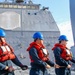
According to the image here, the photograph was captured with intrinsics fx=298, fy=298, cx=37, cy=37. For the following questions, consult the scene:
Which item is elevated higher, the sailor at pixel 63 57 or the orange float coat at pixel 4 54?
the orange float coat at pixel 4 54

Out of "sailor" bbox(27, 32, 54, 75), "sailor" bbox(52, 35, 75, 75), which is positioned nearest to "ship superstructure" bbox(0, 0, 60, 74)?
"sailor" bbox(52, 35, 75, 75)

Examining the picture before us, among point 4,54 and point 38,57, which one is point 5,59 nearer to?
point 4,54

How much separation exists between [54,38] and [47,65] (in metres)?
17.9

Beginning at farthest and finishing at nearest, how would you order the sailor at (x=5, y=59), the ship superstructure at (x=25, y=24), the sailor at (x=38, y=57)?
the ship superstructure at (x=25, y=24)
the sailor at (x=38, y=57)
the sailor at (x=5, y=59)

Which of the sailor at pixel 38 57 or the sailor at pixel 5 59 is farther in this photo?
the sailor at pixel 38 57

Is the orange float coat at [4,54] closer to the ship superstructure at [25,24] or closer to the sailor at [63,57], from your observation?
the sailor at [63,57]

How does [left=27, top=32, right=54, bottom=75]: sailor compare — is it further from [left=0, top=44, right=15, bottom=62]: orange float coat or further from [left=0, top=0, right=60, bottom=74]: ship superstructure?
[left=0, top=0, right=60, bottom=74]: ship superstructure

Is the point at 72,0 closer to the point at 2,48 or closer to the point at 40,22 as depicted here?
the point at 40,22

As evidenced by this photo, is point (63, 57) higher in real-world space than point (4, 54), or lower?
lower

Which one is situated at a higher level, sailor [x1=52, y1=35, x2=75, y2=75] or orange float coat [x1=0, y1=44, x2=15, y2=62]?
orange float coat [x1=0, y1=44, x2=15, y2=62]

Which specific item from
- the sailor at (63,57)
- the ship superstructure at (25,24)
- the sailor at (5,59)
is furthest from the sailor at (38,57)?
the ship superstructure at (25,24)

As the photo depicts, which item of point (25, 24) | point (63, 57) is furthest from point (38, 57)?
point (25, 24)

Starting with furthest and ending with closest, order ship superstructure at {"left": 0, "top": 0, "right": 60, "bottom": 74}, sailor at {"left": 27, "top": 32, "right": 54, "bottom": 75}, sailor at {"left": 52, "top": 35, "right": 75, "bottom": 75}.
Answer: ship superstructure at {"left": 0, "top": 0, "right": 60, "bottom": 74}
sailor at {"left": 52, "top": 35, "right": 75, "bottom": 75}
sailor at {"left": 27, "top": 32, "right": 54, "bottom": 75}

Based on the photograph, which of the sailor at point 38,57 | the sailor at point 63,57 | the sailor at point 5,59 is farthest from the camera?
the sailor at point 63,57
